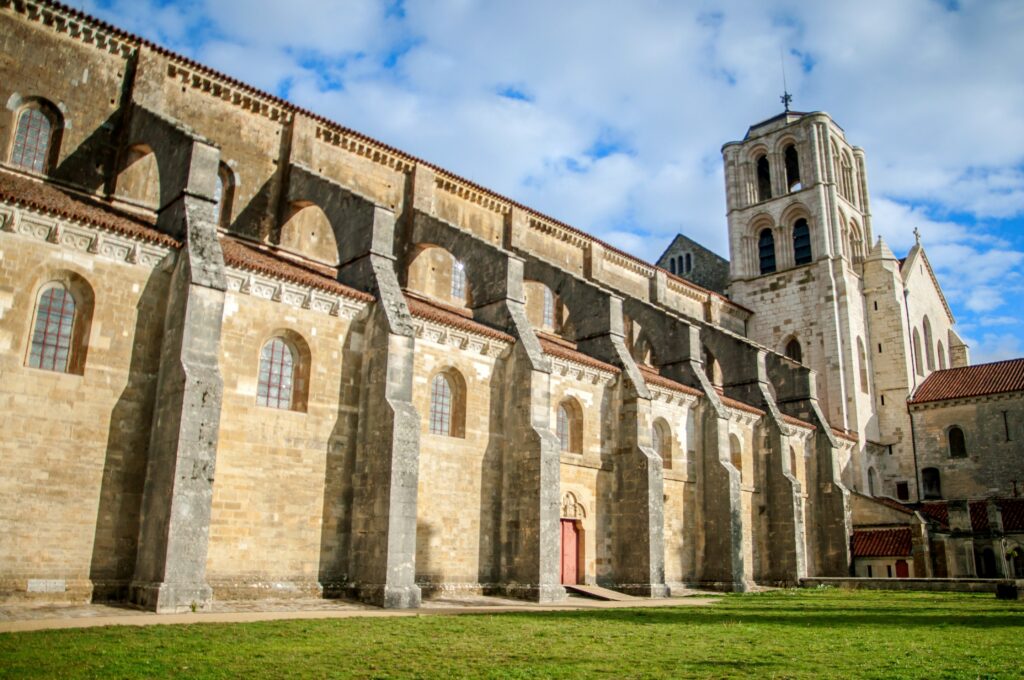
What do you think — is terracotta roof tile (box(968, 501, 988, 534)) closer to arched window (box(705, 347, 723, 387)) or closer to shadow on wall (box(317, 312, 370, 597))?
arched window (box(705, 347, 723, 387))

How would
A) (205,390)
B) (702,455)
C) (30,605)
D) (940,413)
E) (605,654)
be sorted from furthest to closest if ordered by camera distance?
(940,413), (702,455), (205,390), (30,605), (605,654)

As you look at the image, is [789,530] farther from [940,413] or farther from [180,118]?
[180,118]

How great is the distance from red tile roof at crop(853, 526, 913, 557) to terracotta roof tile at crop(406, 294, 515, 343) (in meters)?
20.1

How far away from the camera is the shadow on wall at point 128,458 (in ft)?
50.5

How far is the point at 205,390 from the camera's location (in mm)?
15570

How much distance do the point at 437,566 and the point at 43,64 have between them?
15638 millimetres

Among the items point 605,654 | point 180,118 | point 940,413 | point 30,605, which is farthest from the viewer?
point 940,413

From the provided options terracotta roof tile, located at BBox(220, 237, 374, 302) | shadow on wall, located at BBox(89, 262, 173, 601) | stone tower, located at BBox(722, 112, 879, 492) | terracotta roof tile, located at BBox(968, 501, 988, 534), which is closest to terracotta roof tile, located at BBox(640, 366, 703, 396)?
terracotta roof tile, located at BBox(220, 237, 374, 302)

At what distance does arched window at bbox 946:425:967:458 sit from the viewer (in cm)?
4034

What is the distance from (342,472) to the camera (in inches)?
755

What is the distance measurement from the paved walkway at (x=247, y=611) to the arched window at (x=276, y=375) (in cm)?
439

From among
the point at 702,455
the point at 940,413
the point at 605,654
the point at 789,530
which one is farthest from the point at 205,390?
the point at 940,413

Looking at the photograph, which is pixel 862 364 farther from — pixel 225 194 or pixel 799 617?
pixel 225 194

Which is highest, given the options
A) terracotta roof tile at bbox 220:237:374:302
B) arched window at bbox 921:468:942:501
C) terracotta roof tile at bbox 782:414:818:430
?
terracotta roof tile at bbox 220:237:374:302
